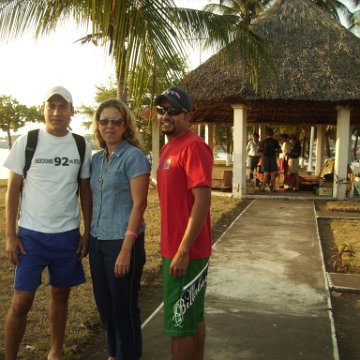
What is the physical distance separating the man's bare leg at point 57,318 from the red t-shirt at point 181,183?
0.95 metres

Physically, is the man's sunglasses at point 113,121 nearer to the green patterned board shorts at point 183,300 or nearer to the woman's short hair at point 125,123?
the woman's short hair at point 125,123

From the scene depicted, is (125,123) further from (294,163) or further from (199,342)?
(294,163)

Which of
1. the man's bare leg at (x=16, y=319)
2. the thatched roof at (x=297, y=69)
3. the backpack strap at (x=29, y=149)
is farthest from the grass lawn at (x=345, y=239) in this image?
the backpack strap at (x=29, y=149)

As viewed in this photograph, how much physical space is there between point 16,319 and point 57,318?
331mm

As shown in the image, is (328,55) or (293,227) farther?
(328,55)

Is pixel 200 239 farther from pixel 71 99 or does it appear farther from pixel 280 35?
pixel 280 35

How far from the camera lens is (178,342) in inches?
102

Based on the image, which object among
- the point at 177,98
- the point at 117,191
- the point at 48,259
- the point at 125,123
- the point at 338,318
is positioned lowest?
the point at 338,318

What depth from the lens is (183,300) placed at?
255cm

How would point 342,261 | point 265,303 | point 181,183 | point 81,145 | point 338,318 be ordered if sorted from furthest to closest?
point 342,261 → point 265,303 → point 338,318 → point 81,145 → point 181,183

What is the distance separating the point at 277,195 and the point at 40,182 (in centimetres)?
1004

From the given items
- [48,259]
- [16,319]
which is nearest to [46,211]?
[48,259]

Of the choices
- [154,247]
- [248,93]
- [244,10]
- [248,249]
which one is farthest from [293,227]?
[244,10]

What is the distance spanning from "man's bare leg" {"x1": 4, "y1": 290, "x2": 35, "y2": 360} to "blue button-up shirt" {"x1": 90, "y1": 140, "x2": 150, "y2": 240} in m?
0.59
